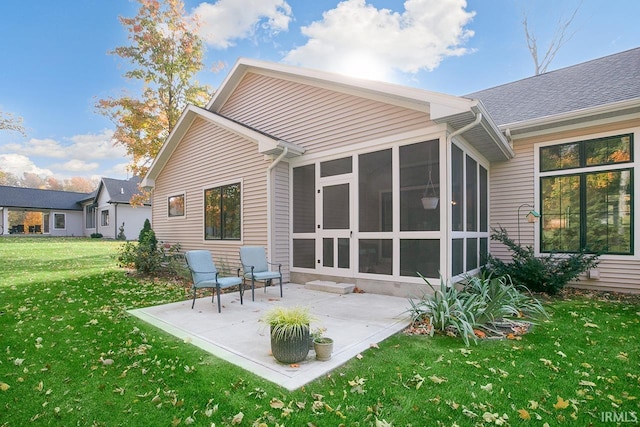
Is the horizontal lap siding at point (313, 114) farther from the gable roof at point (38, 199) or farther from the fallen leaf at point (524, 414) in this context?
the gable roof at point (38, 199)

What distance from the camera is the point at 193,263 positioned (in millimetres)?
5734

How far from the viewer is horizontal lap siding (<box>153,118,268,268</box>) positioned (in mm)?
7957

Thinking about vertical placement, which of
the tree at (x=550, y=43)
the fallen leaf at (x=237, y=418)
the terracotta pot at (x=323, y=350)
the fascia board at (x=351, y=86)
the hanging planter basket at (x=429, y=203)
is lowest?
the fallen leaf at (x=237, y=418)

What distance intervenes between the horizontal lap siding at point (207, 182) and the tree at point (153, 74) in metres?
3.72

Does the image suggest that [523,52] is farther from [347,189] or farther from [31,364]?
[31,364]

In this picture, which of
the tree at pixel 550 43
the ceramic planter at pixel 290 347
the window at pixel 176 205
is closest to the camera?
the ceramic planter at pixel 290 347

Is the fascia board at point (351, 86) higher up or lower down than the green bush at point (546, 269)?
higher up

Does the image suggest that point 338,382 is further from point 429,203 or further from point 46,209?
point 46,209

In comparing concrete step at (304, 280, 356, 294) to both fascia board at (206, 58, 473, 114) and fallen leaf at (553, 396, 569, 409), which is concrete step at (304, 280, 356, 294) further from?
Result: fallen leaf at (553, 396, 569, 409)

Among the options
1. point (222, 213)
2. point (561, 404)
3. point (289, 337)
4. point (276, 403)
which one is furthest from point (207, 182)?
point (561, 404)

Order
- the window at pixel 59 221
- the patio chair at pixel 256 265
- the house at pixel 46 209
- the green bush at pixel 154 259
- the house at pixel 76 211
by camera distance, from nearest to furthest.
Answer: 1. the patio chair at pixel 256 265
2. the green bush at pixel 154 259
3. the house at pixel 76 211
4. the house at pixel 46 209
5. the window at pixel 59 221

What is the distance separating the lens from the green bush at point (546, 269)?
628 cm

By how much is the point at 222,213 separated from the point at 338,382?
22.8 ft

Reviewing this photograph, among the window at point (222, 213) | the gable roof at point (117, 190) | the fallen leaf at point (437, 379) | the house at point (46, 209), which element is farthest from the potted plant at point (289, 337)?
the house at point (46, 209)
